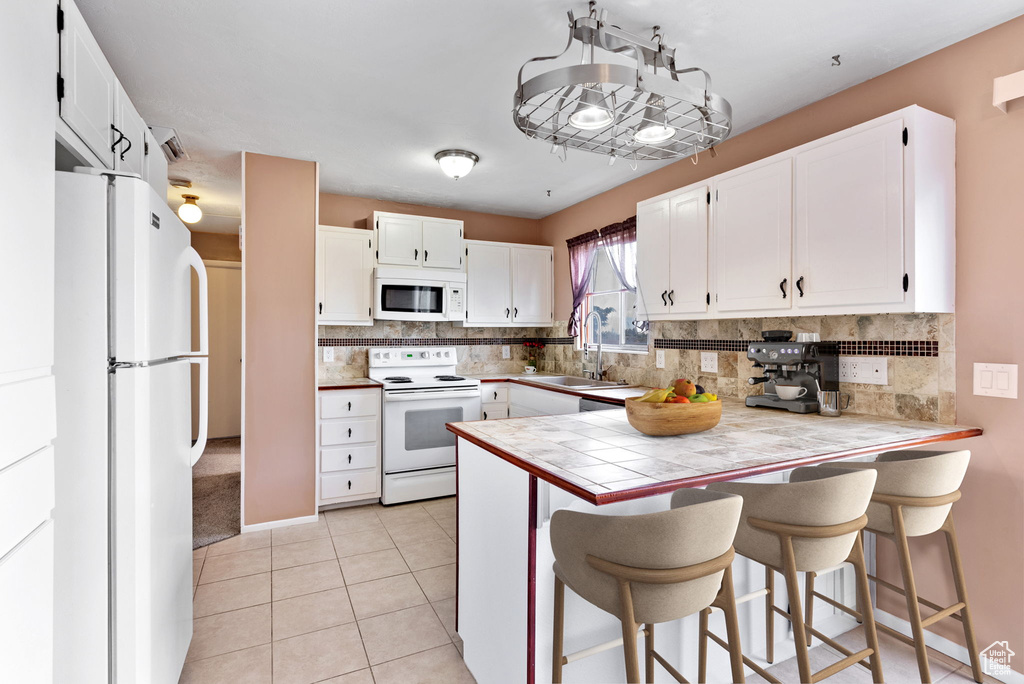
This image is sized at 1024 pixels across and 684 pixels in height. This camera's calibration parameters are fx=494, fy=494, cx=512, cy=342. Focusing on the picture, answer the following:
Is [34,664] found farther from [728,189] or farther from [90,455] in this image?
[728,189]

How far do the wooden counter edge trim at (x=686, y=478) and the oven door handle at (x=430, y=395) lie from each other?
6.51 ft

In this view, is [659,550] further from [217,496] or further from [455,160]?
[217,496]

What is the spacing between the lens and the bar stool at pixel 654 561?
1.12m

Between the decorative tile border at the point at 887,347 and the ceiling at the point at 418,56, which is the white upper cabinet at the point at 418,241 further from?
the decorative tile border at the point at 887,347

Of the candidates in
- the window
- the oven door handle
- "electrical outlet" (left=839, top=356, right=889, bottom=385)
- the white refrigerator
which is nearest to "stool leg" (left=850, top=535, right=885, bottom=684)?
"electrical outlet" (left=839, top=356, right=889, bottom=385)

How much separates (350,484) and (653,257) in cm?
275

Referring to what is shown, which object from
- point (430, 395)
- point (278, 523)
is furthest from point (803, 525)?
point (278, 523)

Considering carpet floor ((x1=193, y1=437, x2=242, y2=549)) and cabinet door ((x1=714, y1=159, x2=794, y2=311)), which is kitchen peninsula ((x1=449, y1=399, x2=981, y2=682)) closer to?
cabinet door ((x1=714, y1=159, x2=794, y2=311))

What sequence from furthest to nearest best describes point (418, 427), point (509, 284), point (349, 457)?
1. point (509, 284)
2. point (418, 427)
3. point (349, 457)

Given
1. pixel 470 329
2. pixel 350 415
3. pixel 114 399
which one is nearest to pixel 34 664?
pixel 114 399

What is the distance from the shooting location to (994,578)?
6.27ft

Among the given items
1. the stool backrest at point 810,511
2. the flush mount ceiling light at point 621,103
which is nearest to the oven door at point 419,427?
the flush mount ceiling light at point 621,103

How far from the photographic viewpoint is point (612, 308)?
4.30m

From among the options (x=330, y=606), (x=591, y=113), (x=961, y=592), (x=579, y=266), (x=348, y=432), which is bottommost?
(x=330, y=606)
